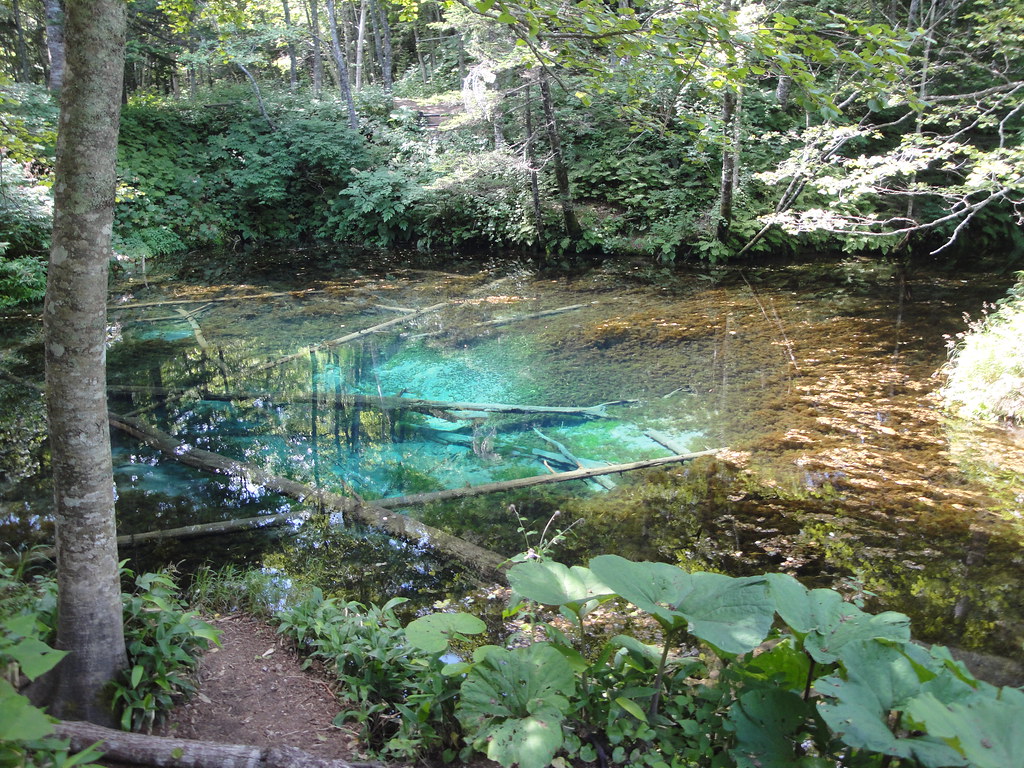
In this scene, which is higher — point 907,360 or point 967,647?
point 907,360

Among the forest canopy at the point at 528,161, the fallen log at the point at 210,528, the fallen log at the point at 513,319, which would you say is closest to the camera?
the fallen log at the point at 210,528

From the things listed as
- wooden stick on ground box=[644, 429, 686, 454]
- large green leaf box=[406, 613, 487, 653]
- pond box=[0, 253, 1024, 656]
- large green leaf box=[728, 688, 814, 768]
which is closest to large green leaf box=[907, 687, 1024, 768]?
large green leaf box=[728, 688, 814, 768]

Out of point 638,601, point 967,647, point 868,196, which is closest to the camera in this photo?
point 638,601

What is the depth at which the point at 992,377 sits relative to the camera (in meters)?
6.80

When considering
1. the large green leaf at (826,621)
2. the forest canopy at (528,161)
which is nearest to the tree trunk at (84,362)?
the large green leaf at (826,621)

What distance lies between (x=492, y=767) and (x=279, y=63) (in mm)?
32404

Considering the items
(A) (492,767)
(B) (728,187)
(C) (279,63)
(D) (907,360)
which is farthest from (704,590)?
(C) (279,63)

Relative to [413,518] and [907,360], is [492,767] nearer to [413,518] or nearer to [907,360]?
[413,518]

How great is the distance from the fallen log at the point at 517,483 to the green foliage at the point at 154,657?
94.6 inches

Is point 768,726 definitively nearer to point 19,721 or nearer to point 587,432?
point 19,721

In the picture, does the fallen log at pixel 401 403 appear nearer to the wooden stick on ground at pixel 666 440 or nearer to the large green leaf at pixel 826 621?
the wooden stick on ground at pixel 666 440

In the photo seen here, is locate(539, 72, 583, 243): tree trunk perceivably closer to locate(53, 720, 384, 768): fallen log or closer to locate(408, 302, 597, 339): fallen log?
locate(408, 302, 597, 339): fallen log

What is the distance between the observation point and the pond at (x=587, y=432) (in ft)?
15.1

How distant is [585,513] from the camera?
524 centimetres
